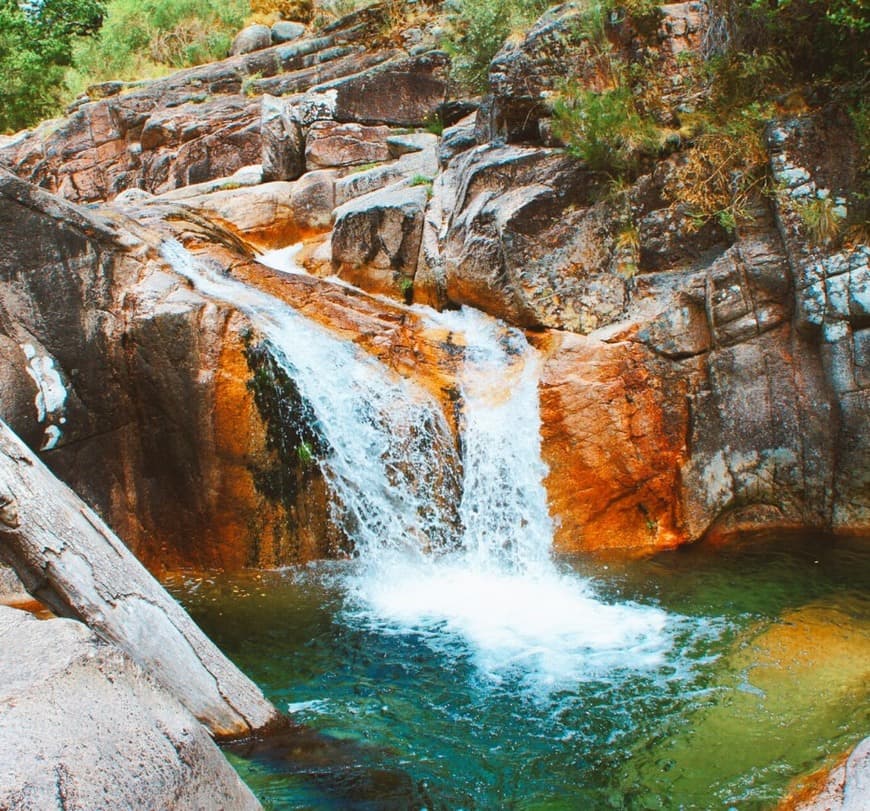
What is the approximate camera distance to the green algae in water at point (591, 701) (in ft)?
13.1

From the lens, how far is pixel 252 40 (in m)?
17.8

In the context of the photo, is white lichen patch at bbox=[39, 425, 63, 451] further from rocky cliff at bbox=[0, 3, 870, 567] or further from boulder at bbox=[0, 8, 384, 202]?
boulder at bbox=[0, 8, 384, 202]

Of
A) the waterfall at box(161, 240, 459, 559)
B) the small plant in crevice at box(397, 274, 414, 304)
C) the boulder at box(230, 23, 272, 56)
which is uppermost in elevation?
the boulder at box(230, 23, 272, 56)

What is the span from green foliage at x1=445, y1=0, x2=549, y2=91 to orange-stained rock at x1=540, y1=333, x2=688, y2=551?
19.7ft

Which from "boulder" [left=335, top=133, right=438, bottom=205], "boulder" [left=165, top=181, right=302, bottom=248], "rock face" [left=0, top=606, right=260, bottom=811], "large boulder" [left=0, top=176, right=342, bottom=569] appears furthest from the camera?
"boulder" [left=165, top=181, right=302, bottom=248]

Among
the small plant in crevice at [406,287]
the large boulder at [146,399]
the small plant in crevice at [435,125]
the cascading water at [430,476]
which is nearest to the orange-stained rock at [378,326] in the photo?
the cascading water at [430,476]

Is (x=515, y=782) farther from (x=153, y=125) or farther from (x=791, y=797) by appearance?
(x=153, y=125)

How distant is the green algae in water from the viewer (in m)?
3.98

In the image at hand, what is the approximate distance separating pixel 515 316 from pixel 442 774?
5.03 m

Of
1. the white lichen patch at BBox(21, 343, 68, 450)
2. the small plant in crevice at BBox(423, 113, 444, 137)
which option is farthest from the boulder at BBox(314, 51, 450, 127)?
the white lichen patch at BBox(21, 343, 68, 450)

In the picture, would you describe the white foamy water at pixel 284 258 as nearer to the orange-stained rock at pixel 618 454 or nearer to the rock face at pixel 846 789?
the orange-stained rock at pixel 618 454

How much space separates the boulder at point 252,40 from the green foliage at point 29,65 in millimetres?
4579

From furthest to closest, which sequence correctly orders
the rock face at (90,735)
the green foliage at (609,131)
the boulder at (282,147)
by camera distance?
the boulder at (282,147), the green foliage at (609,131), the rock face at (90,735)

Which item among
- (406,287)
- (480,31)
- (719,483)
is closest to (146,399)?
(406,287)
